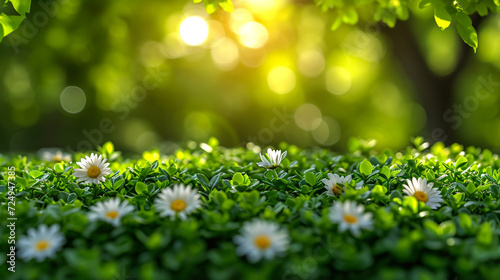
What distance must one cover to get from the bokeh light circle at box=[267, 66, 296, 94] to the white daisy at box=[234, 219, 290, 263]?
47.3 feet

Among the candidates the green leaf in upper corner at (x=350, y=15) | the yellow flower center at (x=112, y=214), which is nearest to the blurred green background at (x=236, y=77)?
the green leaf in upper corner at (x=350, y=15)

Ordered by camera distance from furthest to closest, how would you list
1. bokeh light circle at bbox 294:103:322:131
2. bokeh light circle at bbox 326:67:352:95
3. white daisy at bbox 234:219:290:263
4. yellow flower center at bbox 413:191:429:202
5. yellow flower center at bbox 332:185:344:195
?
bokeh light circle at bbox 294:103:322:131
bokeh light circle at bbox 326:67:352:95
yellow flower center at bbox 332:185:344:195
yellow flower center at bbox 413:191:429:202
white daisy at bbox 234:219:290:263

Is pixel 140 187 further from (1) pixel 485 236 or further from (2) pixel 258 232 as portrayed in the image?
(1) pixel 485 236

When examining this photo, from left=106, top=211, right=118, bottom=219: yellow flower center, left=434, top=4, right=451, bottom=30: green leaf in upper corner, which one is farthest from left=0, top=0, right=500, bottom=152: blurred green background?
left=106, top=211, right=118, bottom=219: yellow flower center

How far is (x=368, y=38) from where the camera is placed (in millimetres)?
12758

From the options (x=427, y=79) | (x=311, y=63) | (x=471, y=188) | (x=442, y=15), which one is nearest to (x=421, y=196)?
(x=471, y=188)

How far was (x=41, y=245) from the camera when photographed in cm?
A: 205

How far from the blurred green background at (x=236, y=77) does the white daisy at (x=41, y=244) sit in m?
7.91

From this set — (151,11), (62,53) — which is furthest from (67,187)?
(151,11)

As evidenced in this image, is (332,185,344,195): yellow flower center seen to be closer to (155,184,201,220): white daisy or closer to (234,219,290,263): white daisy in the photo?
(234,219,290,263): white daisy

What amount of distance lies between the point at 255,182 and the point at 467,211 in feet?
3.87

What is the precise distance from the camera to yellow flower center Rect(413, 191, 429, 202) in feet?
8.31

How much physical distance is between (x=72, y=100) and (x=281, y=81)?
7004 mm

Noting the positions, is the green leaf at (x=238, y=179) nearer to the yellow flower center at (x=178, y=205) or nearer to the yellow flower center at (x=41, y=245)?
the yellow flower center at (x=178, y=205)
